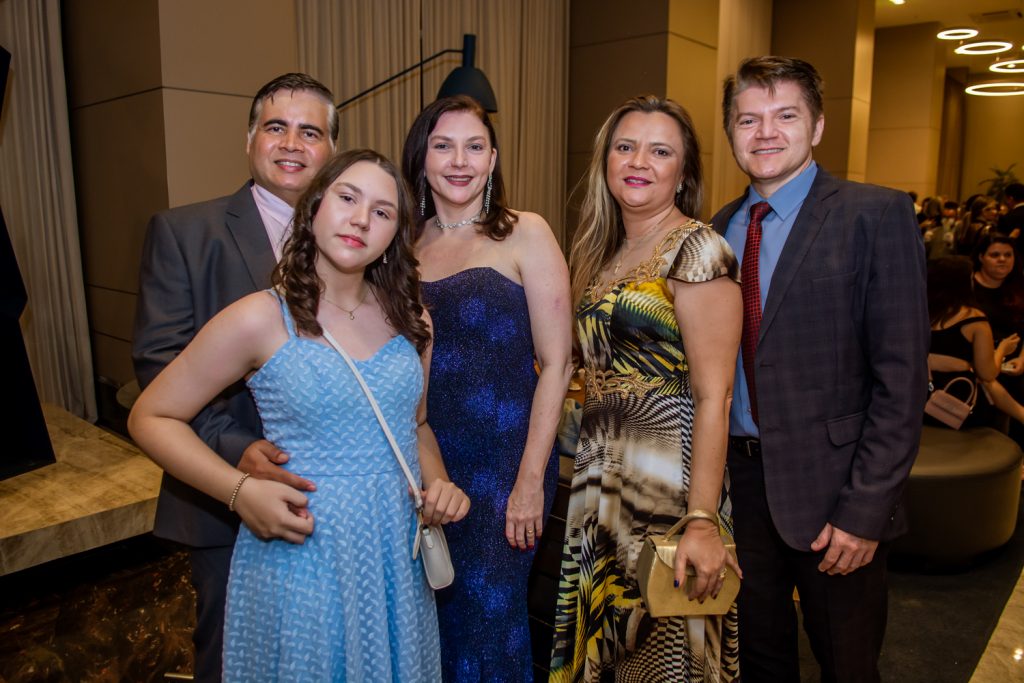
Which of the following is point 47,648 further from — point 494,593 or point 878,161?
point 878,161

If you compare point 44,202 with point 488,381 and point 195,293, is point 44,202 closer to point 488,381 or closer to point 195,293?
point 195,293

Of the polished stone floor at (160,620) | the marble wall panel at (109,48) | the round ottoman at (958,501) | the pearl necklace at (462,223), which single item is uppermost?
the marble wall panel at (109,48)

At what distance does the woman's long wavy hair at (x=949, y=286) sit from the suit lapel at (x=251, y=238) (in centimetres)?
358

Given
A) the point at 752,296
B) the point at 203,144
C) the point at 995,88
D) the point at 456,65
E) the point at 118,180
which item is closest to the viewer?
the point at 752,296

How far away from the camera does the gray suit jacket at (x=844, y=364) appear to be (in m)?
1.70

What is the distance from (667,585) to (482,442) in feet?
1.97

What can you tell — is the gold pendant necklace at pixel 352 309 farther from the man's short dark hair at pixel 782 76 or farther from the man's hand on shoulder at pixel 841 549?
the man's hand on shoulder at pixel 841 549

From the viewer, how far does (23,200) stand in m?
4.46

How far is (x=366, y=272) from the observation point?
1.67 metres

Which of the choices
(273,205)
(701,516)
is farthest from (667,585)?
(273,205)

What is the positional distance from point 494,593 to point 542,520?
223mm

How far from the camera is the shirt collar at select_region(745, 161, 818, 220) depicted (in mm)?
1882

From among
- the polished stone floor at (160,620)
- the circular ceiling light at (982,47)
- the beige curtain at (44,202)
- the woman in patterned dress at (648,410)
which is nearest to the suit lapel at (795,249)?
the woman in patterned dress at (648,410)

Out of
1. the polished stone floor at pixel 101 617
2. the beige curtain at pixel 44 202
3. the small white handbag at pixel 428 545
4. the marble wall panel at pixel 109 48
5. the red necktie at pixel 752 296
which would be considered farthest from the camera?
the beige curtain at pixel 44 202
